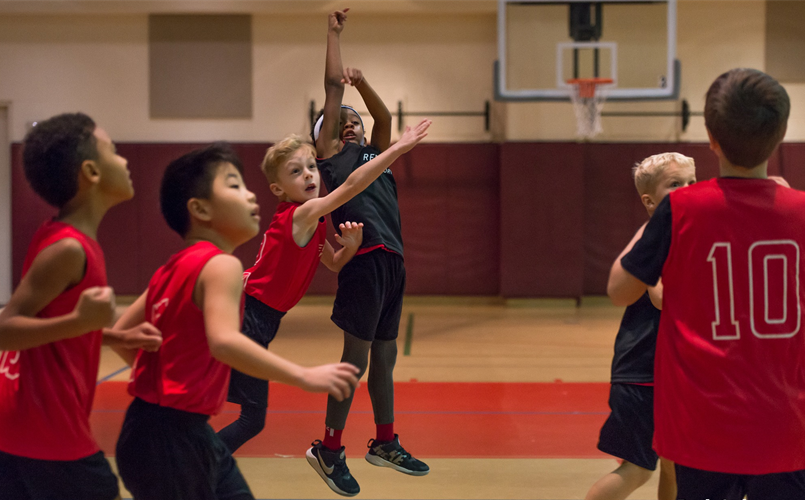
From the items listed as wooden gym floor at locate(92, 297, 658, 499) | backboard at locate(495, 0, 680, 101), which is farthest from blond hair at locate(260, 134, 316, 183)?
backboard at locate(495, 0, 680, 101)

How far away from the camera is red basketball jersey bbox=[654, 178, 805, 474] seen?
1698 mm

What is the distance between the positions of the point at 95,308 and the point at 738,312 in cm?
145

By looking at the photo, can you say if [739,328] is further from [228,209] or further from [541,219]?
[541,219]

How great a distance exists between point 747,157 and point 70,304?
1.63 meters

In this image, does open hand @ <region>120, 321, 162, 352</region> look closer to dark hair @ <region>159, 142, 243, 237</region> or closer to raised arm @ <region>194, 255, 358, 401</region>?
raised arm @ <region>194, 255, 358, 401</region>

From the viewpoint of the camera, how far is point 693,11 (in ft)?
33.7

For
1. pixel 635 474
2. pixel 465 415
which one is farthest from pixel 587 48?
pixel 635 474

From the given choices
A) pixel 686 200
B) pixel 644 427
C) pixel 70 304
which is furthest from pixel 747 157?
pixel 70 304

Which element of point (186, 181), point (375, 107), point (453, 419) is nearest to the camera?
point (186, 181)

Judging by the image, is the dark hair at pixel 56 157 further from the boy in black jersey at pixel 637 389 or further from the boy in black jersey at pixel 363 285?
the boy in black jersey at pixel 637 389

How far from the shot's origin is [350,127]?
3.51 meters

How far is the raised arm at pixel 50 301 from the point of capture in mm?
1685

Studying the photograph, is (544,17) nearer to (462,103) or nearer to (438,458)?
(462,103)

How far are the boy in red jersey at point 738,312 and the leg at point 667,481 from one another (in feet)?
2.74
